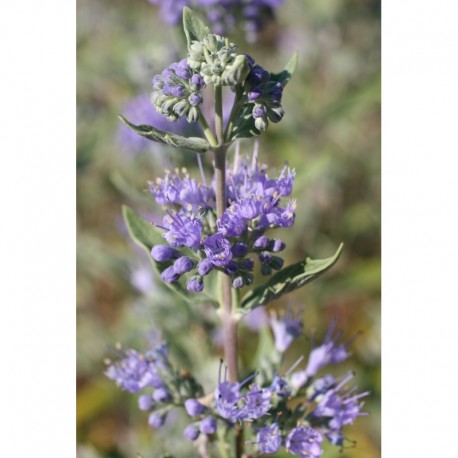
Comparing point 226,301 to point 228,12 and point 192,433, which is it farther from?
point 228,12

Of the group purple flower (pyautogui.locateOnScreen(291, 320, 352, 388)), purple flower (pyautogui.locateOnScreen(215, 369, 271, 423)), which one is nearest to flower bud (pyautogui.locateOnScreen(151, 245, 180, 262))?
purple flower (pyautogui.locateOnScreen(215, 369, 271, 423))

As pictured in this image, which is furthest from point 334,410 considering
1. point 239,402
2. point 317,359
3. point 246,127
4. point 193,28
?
point 193,28

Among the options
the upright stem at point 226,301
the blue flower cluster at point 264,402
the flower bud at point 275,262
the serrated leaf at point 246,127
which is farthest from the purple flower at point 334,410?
the serrated leaf at point 246,127

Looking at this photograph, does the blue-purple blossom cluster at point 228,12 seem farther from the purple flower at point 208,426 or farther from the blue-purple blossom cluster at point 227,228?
the purple flower at point 208,426
